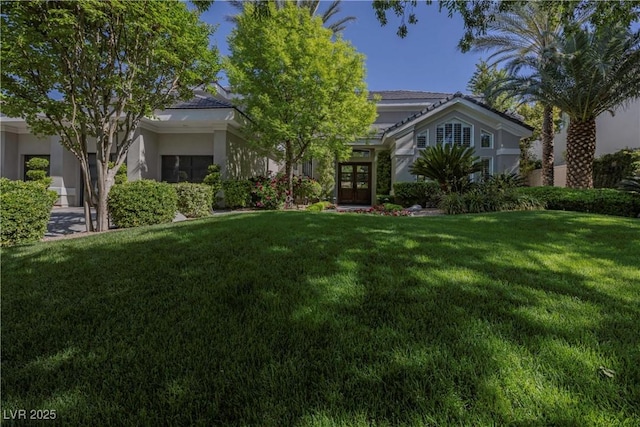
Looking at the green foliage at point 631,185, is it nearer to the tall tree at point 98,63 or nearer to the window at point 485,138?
the window at point 485,138

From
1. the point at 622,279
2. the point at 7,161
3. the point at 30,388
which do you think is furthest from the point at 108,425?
the point at 7,161

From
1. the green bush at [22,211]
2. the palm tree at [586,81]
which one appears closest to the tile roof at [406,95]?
the palm tree at [586,81]

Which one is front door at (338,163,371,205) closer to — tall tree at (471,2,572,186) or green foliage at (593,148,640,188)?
tall tree at (471,2,572,186)

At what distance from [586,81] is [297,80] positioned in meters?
10.8

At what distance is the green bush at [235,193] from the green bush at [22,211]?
24.7ft

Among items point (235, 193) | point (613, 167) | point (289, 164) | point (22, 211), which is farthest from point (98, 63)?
point (613, 167)

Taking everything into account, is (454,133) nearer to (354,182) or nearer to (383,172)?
(383,172)

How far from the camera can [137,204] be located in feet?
28.4

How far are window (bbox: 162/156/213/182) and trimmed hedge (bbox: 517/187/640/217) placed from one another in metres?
14.3

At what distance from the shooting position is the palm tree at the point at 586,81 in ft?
35.8

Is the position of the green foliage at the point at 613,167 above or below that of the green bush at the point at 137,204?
above

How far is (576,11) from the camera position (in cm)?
709

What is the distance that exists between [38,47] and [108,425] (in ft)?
30.3

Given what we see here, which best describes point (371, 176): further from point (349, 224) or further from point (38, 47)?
point (38, 47)
